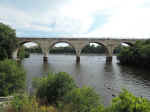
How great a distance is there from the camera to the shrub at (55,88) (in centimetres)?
693

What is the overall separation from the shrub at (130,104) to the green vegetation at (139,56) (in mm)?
26006

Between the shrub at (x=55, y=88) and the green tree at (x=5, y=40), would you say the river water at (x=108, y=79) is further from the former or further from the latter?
the green tree at (x=5, y=40)

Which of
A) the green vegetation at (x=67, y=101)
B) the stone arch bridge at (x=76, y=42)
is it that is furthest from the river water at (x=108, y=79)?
the stone arch bridge at (x=76, y=42)

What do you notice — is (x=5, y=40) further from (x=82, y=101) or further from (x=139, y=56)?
(x=139, y=56)

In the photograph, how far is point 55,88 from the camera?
23.6 ft

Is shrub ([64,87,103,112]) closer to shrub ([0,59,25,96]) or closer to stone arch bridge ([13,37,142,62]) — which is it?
shrub ([0,59,25,96])

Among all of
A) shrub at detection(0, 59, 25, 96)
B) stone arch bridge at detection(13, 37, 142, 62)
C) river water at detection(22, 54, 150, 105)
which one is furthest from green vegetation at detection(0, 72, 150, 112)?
stone arch bridge at detection(13, 37, 142, 62)

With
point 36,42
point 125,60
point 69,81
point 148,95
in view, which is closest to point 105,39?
point 125,60

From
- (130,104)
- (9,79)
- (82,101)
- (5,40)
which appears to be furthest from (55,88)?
(5,40)

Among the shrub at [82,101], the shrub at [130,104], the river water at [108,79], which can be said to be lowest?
the river water at [108,79]

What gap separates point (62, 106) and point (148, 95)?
10038mm

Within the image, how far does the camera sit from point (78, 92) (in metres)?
5.53

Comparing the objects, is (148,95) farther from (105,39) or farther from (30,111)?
(105,39)

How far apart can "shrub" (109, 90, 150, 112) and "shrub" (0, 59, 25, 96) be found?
27.1 ft
